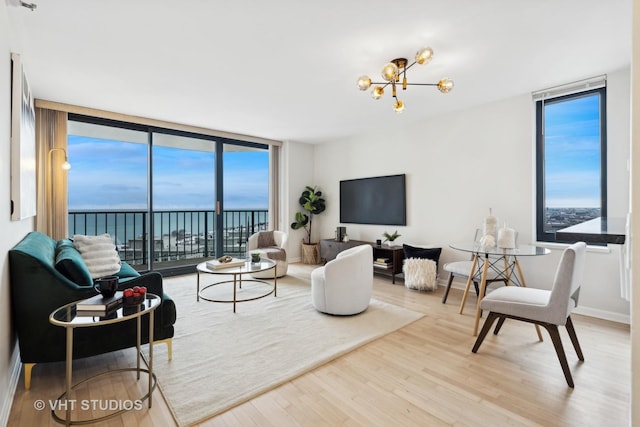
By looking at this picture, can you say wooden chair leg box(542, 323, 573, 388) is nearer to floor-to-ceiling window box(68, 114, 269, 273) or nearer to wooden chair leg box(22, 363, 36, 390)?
wooden chair leg box(22, 363, 36, 390)

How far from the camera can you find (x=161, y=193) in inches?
221

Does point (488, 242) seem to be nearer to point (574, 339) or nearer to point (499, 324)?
point (499, 324)

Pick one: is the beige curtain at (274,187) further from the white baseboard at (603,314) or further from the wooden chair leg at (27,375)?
the white baseboard at (603,314)

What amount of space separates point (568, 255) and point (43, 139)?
5.31m

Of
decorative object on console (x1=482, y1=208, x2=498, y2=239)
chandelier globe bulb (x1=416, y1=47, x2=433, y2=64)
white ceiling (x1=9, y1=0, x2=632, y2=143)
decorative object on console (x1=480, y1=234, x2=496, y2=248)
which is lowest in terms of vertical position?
decorative object on console (x1=480, y1=234, x2=496, y2=248)

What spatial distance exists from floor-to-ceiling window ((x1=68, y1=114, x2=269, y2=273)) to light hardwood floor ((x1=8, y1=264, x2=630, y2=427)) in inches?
122

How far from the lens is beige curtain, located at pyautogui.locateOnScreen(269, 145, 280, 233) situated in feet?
19.4

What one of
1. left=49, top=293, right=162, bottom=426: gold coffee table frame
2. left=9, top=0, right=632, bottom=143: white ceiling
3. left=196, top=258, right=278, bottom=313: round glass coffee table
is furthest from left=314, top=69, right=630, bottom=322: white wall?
left=49, top=293, right=162, bottom=426: gold coffee table frame

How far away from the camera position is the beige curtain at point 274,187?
5.93 m

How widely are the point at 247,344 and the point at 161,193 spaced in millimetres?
4188

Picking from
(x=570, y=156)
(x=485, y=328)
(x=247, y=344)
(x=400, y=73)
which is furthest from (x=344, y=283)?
(x=570, y=156)

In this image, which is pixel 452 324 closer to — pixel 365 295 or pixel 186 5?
pixel 365 295

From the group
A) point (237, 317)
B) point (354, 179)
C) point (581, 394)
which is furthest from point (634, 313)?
point (354, 179)

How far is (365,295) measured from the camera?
315 cm
